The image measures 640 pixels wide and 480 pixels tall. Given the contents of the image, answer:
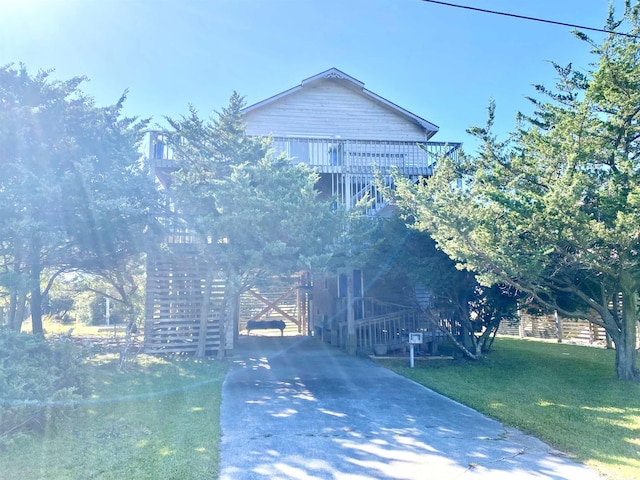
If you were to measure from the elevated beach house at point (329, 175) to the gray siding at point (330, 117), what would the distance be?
1.6 inches

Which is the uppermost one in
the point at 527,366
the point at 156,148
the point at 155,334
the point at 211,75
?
the point at 211,75

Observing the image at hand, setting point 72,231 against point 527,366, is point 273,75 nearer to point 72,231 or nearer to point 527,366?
point 72,231

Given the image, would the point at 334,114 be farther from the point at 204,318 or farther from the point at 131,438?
the point at 131,438

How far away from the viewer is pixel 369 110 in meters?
→ 17.5

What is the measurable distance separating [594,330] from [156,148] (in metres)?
16.3

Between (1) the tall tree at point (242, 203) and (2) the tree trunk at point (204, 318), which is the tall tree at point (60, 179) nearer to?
(1) the tall tree at point (242, 203)

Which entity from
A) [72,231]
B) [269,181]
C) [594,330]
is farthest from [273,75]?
[594,330]

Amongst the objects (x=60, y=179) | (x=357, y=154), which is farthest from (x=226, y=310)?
(x=357, y=154)

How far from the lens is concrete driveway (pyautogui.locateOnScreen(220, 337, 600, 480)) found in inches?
163

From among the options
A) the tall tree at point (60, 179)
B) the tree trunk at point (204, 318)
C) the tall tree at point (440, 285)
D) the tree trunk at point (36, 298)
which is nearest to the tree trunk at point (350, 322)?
the tall tree at point (440, 285)

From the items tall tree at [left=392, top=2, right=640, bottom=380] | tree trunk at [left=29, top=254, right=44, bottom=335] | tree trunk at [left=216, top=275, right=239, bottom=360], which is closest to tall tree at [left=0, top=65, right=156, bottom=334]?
tree trunk at [left=29, top=254, right=44, bottom=335]

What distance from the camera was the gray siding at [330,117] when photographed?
54.7ft

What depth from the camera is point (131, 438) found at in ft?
16.7

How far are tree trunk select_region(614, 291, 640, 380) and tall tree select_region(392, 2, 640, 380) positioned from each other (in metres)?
0.02
